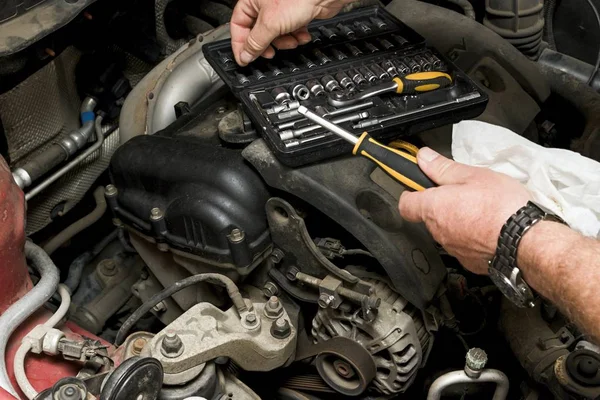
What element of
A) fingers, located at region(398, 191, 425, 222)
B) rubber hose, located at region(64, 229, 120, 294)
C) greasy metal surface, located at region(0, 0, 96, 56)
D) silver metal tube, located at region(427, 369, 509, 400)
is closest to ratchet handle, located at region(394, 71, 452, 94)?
fingers, located at region(398, 191, 425, 222)

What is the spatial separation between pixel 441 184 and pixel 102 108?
771mm

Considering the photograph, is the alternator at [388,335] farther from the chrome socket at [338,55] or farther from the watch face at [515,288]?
the chrome socket at [338,55]

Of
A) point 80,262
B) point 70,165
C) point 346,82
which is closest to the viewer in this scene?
point 346,82

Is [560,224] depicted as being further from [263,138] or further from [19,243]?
[19,243]

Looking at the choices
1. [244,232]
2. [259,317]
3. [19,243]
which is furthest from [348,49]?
[19,243]

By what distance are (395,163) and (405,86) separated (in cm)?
19

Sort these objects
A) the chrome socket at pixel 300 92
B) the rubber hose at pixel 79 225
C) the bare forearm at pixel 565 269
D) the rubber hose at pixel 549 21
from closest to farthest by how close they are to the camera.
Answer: the bare forearm at pixel 565 269 < the chrome socket at pixel 300 92 < the rubber hose at pixel 79 225 < the rubber hose at pixel 549 21

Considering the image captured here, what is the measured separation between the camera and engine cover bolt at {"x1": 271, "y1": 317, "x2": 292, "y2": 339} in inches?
40.8

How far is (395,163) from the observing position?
0.98 meters

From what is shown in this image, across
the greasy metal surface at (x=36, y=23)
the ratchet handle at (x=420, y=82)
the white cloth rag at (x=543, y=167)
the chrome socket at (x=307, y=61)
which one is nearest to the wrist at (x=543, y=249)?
the white cloth rag at (x=543, y=167)

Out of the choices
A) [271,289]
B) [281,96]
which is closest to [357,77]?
[281,96]

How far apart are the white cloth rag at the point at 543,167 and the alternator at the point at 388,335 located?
0.24 metres

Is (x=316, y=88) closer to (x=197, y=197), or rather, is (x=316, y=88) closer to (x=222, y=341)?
(x=197, y=197)

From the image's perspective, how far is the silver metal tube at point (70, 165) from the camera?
Answer: 1.30m
